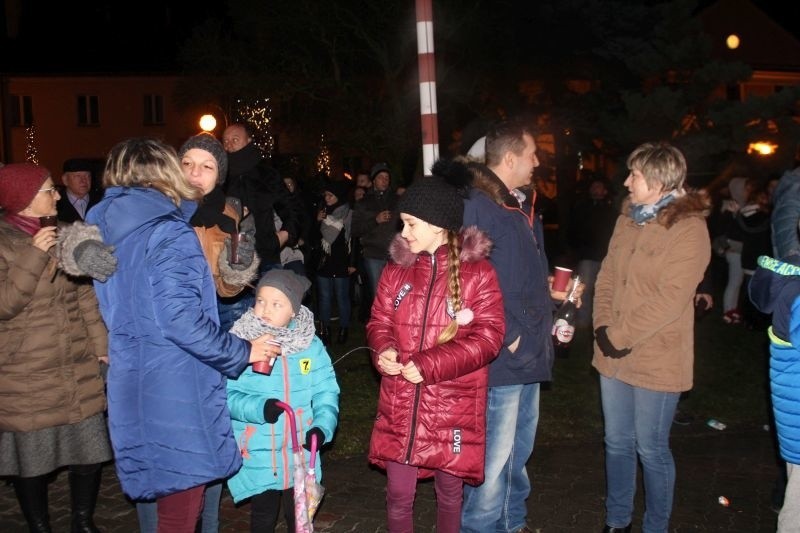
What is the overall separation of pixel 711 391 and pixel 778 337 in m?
4.93

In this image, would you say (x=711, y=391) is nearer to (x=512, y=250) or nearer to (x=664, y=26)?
(x=512, y=250)

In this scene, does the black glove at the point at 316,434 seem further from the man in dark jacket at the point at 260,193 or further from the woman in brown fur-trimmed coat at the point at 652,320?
the man in dark jacket at the point at 260,193

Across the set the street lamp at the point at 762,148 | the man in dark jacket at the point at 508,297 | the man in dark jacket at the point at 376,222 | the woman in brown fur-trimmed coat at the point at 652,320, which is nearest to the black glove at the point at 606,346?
the woman in brown fur-trimmed coat at the point at 652,320

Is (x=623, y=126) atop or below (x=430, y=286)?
atop

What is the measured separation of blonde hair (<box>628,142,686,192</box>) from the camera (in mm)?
4156

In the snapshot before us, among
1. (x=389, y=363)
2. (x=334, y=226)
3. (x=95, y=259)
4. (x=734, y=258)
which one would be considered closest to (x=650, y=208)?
(x=389, y=363)

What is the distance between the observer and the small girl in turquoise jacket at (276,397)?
3.78 m

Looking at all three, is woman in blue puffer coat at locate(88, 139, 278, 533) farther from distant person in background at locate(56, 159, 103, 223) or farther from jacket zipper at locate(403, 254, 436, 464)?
distant person in background at locate(56, 159, 103, 223)

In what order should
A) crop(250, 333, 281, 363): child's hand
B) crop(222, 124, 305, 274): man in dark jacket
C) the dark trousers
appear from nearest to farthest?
1. crop(250, 333, 281, 363): child's hand
2. the dark trousers
3. crop(222, 124, 305, 274): man in dark jacket

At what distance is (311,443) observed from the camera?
371 cm

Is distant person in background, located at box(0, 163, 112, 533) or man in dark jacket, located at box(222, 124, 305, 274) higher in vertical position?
man in dark jacket, located at box(222, 124, 305, 274)

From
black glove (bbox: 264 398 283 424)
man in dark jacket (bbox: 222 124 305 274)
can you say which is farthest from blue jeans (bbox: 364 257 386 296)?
black glove (bbox: 264 398 283 424)

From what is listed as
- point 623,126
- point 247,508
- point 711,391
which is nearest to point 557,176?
point 623,126

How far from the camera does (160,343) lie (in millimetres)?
3229
